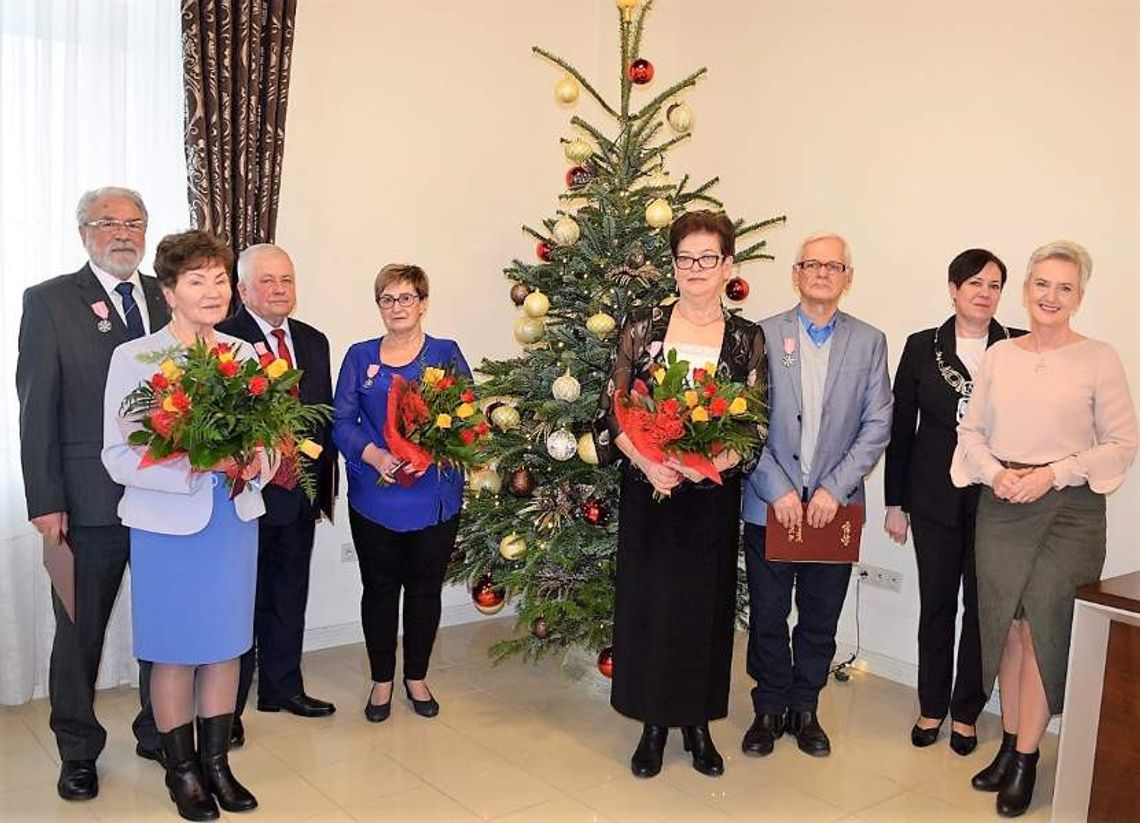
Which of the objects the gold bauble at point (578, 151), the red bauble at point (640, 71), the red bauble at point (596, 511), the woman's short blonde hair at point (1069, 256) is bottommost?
the red bauble at point (596, 511)

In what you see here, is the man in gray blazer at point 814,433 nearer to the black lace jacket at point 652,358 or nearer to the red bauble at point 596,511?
the black lace jacket at point 652,358

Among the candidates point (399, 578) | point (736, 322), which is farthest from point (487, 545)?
point (736, 322)

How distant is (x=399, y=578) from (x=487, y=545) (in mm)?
420

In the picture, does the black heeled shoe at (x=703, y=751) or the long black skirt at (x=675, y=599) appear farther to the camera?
the black heeled shoe at (x=703, y=751)

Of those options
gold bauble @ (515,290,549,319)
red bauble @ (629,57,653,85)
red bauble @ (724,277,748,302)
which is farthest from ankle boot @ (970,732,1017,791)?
red bauble @ (629,57,653,85)

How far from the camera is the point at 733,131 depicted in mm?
5250

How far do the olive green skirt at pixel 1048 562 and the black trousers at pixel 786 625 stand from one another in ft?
1.77

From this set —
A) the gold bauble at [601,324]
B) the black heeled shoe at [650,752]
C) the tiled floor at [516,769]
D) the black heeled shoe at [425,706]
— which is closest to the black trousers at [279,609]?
the tiled floor at [516,769]

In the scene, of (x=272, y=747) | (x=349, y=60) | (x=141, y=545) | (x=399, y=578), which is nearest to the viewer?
(x=141, y=545)

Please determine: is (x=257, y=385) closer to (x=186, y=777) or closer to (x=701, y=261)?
(x=186, y=777)

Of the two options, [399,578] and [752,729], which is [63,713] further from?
[752,729]

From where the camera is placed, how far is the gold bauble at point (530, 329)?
4.11 metres

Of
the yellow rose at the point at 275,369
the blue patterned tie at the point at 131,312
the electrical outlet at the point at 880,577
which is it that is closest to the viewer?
the yellow rose at the point at 275,369

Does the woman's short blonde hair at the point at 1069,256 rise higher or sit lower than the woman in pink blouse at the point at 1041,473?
higher
